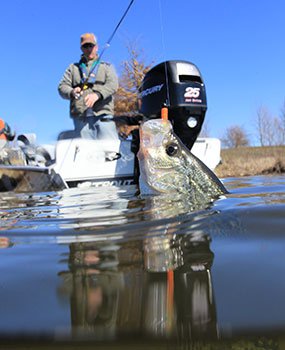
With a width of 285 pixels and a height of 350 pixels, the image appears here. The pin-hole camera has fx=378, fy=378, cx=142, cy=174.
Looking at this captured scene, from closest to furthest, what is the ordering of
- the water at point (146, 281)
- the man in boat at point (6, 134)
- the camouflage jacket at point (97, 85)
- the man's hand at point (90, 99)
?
the water at point (146, 281) < the man's hand at point (90, 99) < the camouflage jacket at point (97, 85) < the man in boat at point (6, 134)

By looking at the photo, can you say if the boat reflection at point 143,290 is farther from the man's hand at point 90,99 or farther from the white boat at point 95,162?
the man's hand at point 90,99

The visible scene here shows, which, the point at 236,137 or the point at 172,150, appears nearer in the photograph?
the point at 172,150

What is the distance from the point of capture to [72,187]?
4613 mm

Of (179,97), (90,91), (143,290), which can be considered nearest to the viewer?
(143,290)

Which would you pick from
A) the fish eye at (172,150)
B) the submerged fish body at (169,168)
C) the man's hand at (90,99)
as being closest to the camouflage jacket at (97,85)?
the man's hand at (90,99)

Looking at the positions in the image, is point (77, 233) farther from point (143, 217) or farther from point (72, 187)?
point (72, 187)

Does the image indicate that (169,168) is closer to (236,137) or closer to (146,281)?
(146,281)

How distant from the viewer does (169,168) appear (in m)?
2.81

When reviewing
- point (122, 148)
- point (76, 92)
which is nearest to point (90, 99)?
point (76, 92)

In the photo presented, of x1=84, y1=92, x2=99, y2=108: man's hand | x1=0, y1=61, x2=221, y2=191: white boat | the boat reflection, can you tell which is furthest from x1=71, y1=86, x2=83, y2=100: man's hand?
the boat reflection

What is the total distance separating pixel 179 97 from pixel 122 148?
988 mm

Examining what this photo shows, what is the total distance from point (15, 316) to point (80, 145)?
4102mm

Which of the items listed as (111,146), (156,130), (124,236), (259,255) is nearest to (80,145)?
(111,146)

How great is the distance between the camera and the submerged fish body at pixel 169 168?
8.85ft
